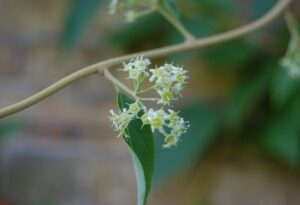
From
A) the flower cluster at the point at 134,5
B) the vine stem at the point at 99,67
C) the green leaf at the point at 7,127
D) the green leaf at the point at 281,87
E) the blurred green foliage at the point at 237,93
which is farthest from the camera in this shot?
the green leaf at the point at 7,127

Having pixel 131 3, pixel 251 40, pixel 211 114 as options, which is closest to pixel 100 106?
pixel 211 114

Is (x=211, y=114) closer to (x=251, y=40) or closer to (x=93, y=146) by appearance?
(x=251, y=40)

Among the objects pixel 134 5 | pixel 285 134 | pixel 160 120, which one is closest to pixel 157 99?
pixel 160 120

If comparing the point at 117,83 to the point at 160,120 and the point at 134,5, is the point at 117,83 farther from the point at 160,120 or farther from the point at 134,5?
the point at 134,5

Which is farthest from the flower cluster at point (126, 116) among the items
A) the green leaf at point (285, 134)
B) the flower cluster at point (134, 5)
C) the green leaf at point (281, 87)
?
the green leaf at point (285, 134)

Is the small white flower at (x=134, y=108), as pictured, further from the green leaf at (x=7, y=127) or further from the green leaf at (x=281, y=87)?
A: the green leaf at (x=7, y=127)

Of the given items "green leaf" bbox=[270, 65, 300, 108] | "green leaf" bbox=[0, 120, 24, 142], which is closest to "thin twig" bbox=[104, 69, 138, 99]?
"green leaf" bbox=[270, 65, 300, 108]

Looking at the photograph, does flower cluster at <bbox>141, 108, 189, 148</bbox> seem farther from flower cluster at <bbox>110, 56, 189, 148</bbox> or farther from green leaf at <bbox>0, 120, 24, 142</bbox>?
green leaf at <bbox>0, 120, 24, 142</bbox>
